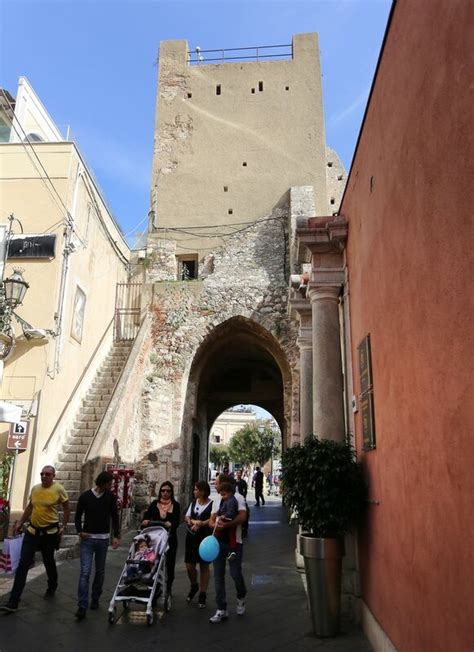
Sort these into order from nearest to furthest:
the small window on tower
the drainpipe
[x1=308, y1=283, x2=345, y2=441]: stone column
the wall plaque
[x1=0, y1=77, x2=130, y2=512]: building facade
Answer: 1. [x1=308, y1=283, x2=345, y2=441]: stone column
2. [x1=0, y1=77, x2=130, y2=512]: building facade
3. the drainpipe
4. the wall plaque
5. the small window on tower

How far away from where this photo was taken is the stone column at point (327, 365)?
18.7 feet

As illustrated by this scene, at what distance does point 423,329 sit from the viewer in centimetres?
284

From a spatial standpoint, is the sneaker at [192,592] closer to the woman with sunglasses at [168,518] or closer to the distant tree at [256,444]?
the woman with sunglasses at [168,518]

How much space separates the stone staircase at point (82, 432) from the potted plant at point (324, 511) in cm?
460

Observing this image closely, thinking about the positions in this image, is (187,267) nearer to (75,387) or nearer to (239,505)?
(75,387)

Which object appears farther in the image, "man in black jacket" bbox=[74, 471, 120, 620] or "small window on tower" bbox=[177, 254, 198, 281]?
"small window on tower" bbox=[177, 254, 198, 281]

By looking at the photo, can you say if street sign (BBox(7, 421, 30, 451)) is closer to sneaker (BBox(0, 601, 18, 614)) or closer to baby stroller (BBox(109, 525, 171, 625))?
sneaker (BBox(0, 601, 18, 614))

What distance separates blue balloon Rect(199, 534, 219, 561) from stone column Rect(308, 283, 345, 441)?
1693 mm

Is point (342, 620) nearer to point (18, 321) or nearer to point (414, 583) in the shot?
point (414, 583)

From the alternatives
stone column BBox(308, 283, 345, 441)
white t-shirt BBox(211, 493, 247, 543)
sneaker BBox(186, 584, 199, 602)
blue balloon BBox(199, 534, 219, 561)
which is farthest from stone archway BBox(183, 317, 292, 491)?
blue balloon BBox(199, 534, 219, 561)

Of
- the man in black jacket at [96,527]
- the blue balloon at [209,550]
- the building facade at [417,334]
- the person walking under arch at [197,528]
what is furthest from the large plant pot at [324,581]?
the man in black jacket at [96,527]

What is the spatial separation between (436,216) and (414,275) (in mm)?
507

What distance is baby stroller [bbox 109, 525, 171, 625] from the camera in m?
4.66

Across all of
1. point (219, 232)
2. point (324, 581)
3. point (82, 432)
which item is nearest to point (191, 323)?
point (219, 232)
